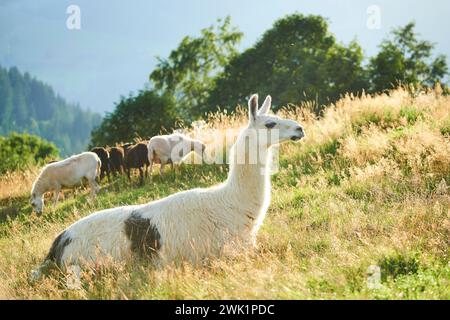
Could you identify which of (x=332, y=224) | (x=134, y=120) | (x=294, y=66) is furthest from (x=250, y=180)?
(x=294, y=66)

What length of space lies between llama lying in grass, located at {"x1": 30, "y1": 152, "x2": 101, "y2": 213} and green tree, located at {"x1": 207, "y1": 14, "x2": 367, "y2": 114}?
67.7 ft

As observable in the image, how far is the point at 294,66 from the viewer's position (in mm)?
37438

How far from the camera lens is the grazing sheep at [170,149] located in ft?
46.3

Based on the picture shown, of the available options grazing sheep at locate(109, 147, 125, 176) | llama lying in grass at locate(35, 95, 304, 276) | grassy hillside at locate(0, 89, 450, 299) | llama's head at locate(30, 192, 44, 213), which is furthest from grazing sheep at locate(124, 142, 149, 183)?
llama lying in grass at locate(35, 95, 304, 276)

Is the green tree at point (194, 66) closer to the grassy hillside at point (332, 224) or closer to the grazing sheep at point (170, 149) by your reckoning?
the grazing sheep at point (170, 149)

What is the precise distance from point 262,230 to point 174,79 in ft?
145

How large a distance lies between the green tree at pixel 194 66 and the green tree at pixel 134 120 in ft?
31.3

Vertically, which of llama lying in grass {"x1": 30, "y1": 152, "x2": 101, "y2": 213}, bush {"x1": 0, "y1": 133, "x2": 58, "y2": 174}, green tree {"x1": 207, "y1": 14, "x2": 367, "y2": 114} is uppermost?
green tree {"x1": 207, "y1": 14, "x2": 367, "y2": 114}

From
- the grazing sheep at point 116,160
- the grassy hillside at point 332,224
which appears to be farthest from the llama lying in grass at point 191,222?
the grazing sheep at point 116,160

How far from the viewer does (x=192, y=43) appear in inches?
2031

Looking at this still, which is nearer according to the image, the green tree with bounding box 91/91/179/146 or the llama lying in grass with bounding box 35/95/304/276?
the llama lying in grass with bounding box 35/95/304/276

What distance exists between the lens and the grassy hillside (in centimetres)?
501

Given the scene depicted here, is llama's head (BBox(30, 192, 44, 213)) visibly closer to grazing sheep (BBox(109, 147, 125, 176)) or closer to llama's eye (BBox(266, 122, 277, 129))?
grazing sheep (BBox(109, 147, 125, 176))

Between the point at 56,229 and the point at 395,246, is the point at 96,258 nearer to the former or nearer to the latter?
the point at 395,246
